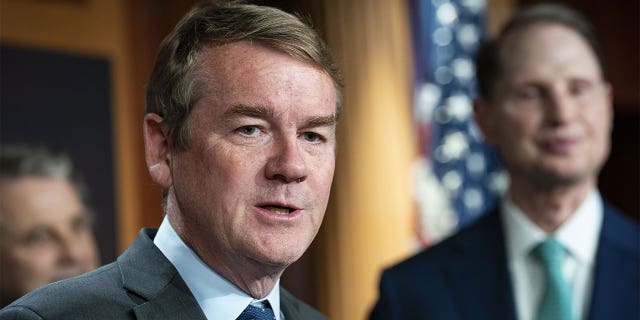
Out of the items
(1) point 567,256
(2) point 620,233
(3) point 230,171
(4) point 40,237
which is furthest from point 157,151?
(4) point 40,237

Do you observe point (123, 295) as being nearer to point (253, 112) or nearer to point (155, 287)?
point (155, 287)

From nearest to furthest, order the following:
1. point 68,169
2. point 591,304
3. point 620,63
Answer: point 591,304 → point 68,169 → point 620,63

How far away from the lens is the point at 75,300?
159 cm

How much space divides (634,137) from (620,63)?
636 mm

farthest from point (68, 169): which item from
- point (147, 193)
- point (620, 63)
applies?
point (620, 63)

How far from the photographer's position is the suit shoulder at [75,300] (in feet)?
5.08

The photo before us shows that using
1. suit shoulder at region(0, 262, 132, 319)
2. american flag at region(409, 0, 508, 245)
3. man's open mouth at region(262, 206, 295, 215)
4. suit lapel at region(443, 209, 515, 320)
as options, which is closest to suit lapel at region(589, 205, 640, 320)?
suit lapel at region(443, 209, 515, 320)

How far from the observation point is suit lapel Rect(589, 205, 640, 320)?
2.88 m

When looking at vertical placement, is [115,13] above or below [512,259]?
above

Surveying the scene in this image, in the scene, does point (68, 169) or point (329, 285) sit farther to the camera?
point (329, 285)

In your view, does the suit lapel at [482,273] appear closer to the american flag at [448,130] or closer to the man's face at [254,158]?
the man's face at [254,158]

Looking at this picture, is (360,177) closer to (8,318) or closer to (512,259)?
(512,259)

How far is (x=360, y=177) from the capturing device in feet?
21.2

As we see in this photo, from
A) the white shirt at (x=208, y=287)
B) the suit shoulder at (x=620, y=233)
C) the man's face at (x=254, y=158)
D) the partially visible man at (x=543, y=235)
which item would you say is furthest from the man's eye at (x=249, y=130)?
the suit shoulder at (x=620, y=233)
